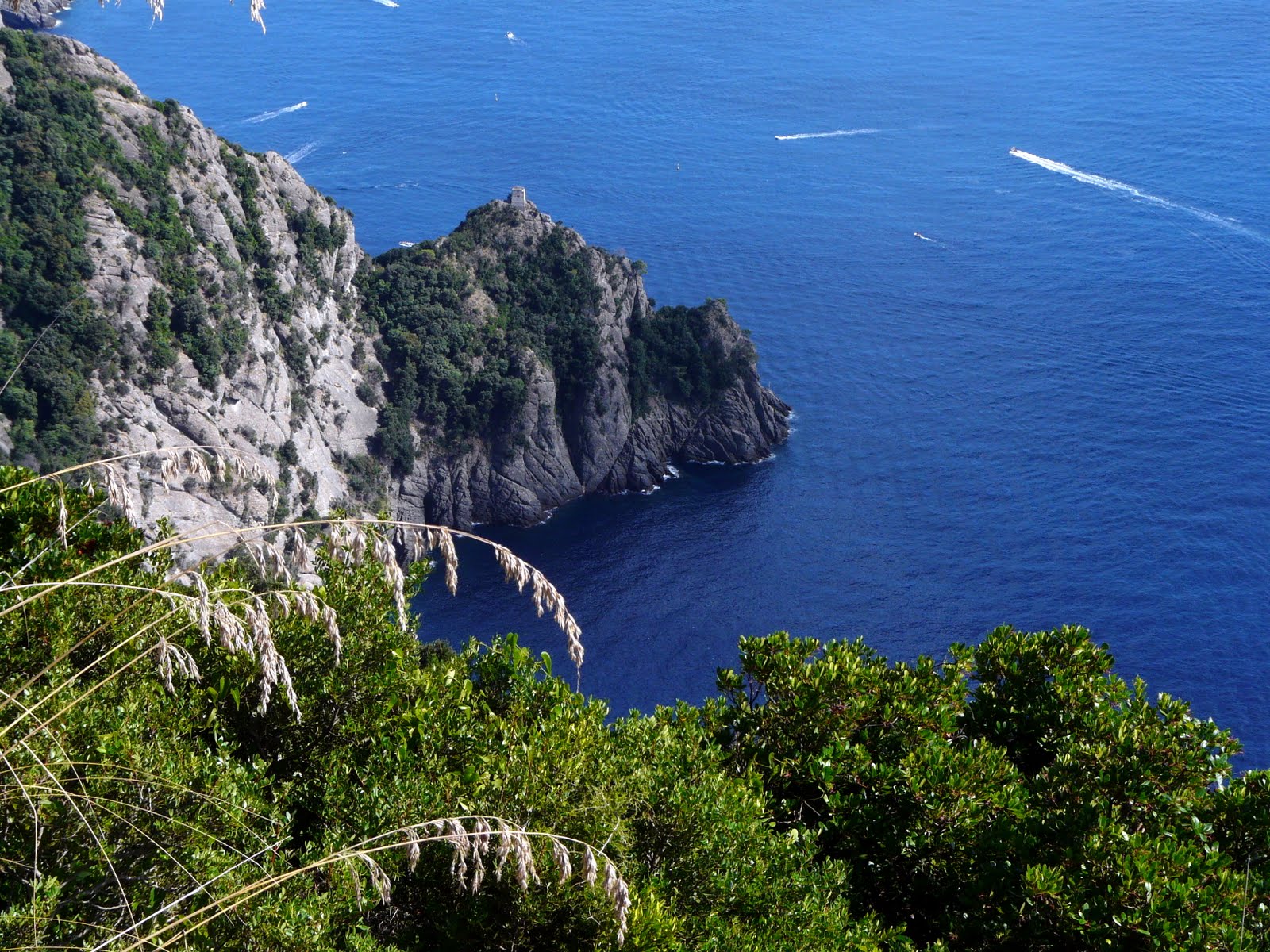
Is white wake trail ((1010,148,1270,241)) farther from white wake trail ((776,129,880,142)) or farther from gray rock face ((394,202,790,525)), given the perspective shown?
gray rock face ((394,202,790,525))

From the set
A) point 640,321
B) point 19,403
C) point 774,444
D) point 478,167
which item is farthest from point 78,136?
point 478,167

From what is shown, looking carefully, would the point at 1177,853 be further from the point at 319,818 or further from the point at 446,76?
the point at 446,76

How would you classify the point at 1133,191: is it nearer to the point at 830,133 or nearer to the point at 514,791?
the point at 830,133

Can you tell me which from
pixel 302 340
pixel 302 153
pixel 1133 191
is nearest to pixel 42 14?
pixel 302 153

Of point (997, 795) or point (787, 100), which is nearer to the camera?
point (997, 795)

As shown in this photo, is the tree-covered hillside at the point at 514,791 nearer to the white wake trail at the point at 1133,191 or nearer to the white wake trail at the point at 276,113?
the white wake trail at the point at 1133,191

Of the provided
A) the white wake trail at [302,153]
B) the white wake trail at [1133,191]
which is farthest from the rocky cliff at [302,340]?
the white wake trail at [1133,191]

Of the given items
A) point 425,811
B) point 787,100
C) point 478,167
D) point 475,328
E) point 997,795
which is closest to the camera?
point 425,811
